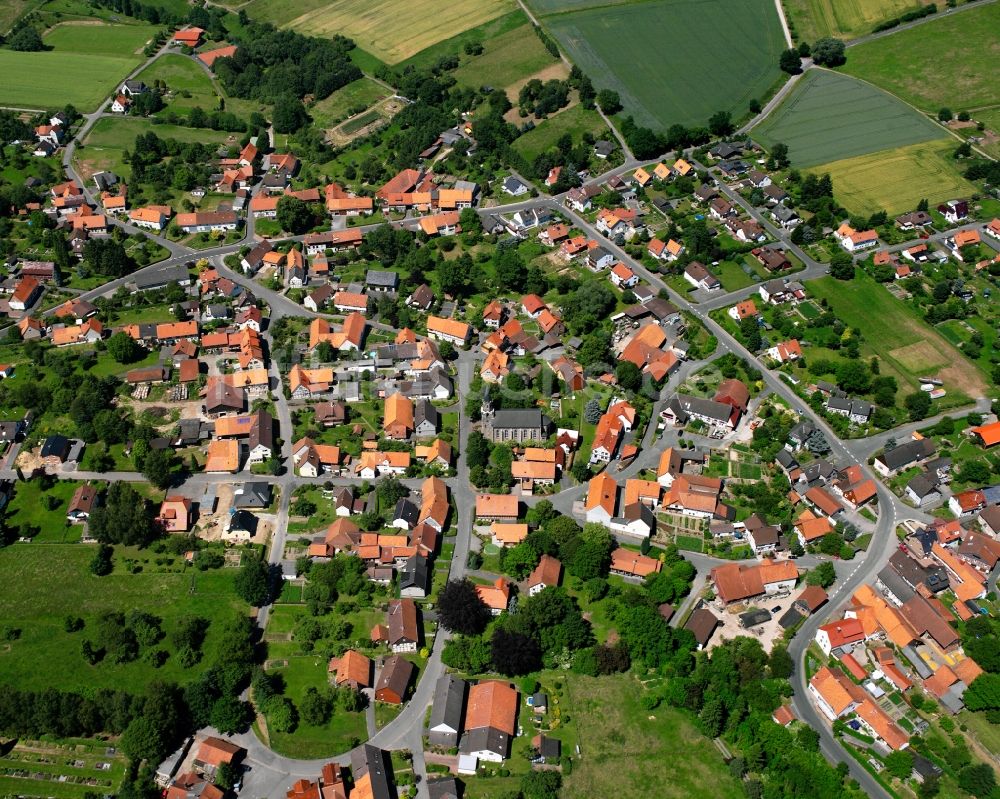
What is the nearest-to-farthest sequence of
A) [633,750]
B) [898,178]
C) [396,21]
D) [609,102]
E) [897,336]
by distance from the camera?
[633,750], [897,336], [898,178], [609,102], [396,21]

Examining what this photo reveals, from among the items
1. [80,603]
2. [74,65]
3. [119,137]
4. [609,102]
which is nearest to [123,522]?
[80,603]

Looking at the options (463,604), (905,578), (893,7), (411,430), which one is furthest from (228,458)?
(893,7)

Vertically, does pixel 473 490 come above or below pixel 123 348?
below

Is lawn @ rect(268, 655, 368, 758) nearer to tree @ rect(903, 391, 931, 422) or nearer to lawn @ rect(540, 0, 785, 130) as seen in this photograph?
tree @ rect(903, 391, 931, 422)

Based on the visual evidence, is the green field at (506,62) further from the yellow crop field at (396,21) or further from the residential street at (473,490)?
the residential street at (473,490)

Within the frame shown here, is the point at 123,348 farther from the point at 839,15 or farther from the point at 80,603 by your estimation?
the point at 839,15

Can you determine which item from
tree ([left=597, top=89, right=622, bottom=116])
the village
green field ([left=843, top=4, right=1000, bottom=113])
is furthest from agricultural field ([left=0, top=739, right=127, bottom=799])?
green field ([left=843, top=4, right=1000, bottom=113])

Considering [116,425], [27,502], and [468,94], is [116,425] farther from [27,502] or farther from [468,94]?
[468,94]
